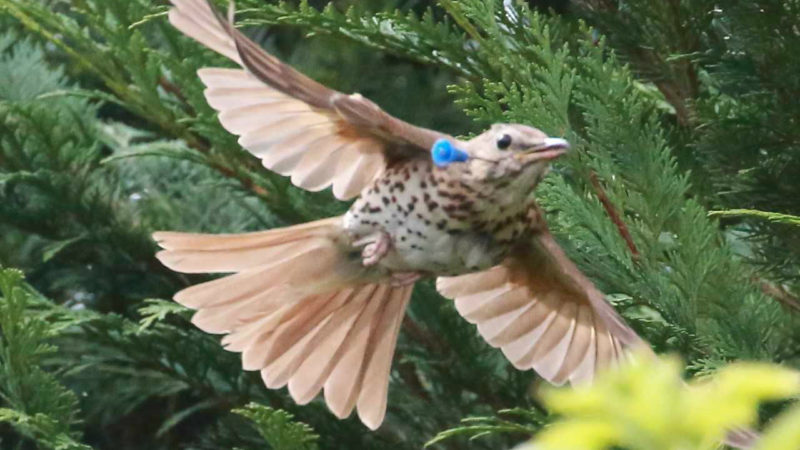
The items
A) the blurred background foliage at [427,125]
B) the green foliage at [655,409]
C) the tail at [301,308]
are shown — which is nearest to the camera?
the green foliage at [655,409]

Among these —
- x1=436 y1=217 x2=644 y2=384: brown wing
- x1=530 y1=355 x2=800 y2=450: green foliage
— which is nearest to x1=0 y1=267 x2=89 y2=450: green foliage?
x1=436 y1=217 x2=644 y2=384: brown wing

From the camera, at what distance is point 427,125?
2.90 metres

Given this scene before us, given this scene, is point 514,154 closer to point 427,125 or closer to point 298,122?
point 298,122

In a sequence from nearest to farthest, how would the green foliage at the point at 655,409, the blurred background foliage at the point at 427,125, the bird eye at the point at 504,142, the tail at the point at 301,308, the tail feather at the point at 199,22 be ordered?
1. the green foliage at the point at 655,409
2. the tail feather at the point at 199,22
3. the bird eye at the point at 504,142
4. the blurred background foliage at the point at 427,125
5. the tail at the point at 301,308

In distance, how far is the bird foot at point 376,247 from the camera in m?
1.61

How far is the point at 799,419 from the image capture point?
1.16 ft

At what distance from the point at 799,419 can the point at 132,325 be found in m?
1.88

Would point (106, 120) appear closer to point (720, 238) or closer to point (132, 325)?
point (132, 325)

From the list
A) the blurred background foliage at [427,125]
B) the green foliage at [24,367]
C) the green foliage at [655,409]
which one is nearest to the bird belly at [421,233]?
the blurred background foliage at [427,125]

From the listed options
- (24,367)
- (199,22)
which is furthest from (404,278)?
(24,367)

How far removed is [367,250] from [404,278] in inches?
2.5

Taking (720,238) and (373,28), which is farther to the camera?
(373,28)

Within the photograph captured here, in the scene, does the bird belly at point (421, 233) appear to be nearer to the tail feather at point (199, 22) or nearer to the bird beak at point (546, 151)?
the bird beak at point (546, 151)

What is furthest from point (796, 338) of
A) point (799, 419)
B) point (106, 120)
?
point (106, 120)
